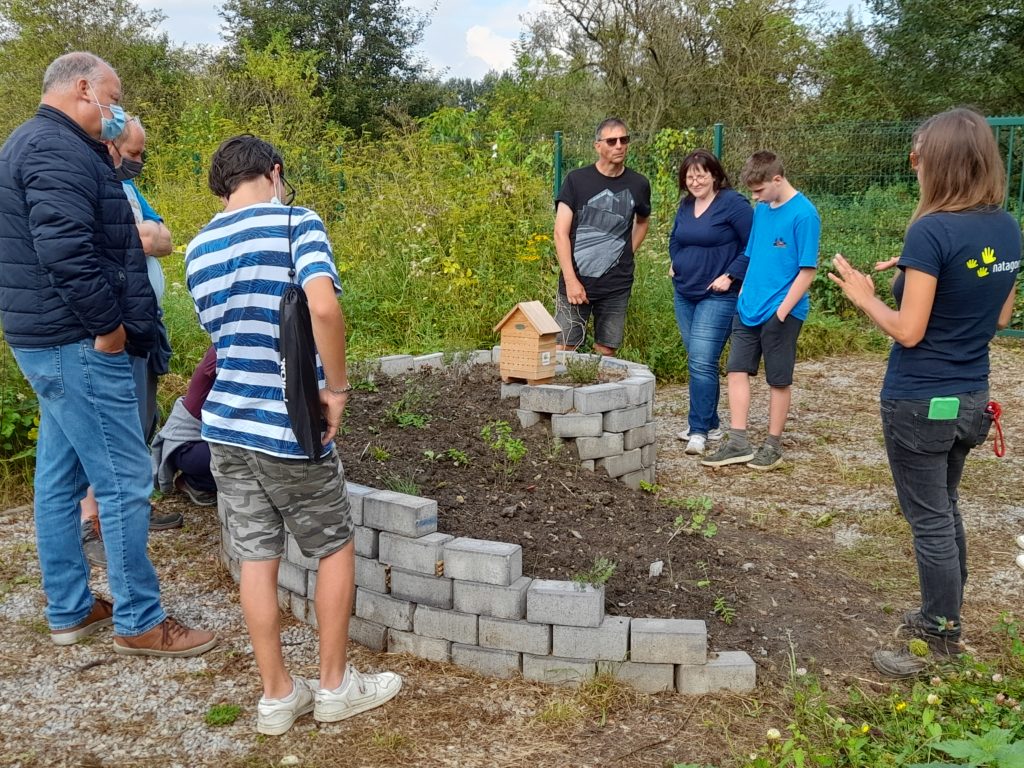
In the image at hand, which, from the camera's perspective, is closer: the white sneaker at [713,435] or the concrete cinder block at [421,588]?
the concrete cinder block at [421,588]

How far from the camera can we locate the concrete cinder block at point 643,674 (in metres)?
2.91

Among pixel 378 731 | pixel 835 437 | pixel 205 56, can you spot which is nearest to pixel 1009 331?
pixel 835 437

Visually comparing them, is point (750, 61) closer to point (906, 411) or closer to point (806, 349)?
point (806, 349)

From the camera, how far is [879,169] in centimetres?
939

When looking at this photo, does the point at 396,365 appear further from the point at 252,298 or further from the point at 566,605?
the point at 252,298

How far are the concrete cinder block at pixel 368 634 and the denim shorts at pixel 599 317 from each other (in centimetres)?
285

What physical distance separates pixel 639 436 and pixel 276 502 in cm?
261

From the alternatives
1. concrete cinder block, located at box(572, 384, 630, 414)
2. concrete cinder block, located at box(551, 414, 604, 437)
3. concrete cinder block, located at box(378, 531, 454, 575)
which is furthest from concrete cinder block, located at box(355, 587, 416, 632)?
concrete cinder block, located at box(572, 384, 630, 414)

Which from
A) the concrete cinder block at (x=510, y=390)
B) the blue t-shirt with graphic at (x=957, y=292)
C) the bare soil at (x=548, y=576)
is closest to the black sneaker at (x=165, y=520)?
the bare soil at (x=548, y=576)

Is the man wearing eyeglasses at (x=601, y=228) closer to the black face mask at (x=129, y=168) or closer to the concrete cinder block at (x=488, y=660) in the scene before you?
the black face mask at (x=129, y=168)

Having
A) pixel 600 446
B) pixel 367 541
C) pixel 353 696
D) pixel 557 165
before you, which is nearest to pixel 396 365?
pixel 600 446

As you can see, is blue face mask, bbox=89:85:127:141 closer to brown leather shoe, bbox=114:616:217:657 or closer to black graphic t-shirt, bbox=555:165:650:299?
brown leather shoe, bbox=114:616:217:657

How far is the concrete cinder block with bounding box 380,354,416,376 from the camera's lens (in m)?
5.21

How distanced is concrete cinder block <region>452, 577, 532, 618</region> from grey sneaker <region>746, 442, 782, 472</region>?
267 cm
